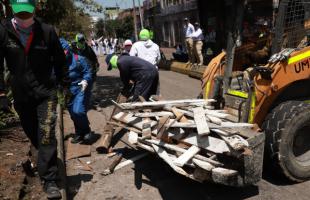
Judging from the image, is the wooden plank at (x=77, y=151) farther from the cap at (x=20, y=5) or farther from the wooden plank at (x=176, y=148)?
the cap at (x=20, y=5)

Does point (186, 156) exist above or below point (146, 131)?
below

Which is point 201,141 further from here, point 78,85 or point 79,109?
point 78,85

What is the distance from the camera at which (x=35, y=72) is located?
14.3ft

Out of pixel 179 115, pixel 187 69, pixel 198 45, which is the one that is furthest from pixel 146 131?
pixel 198 45

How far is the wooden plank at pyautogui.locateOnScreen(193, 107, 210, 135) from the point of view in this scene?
4.25 m

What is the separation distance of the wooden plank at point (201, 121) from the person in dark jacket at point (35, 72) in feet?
5.26

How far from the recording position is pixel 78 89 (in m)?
6.92

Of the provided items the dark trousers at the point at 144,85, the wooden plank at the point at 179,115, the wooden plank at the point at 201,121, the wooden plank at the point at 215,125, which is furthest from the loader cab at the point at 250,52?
the dark trousers at the point at 144,85

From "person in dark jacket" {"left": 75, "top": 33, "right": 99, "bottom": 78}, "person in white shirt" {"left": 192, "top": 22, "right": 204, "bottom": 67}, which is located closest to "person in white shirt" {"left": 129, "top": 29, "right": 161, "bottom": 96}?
"person in dark jacket" {"left": 75, "top": 33, "right": 99, "bottom": 78}

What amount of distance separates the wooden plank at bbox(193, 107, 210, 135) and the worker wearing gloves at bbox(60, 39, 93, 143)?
2.61 metres

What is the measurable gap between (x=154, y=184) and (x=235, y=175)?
4.70 ft

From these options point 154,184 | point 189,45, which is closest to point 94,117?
point 154,184

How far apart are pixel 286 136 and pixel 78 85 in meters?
3.72

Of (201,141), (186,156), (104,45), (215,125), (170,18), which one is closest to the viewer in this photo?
(186,156)
